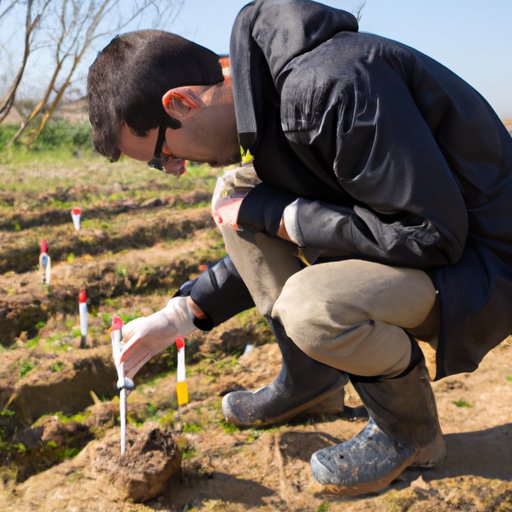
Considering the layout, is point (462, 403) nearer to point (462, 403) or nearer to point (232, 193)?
point (462, 403)

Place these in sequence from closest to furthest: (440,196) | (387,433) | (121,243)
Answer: (440,196)
(387,433)
(121,243)

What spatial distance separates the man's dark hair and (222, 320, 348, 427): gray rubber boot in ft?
2.81

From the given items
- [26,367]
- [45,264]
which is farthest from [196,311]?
[45,264]

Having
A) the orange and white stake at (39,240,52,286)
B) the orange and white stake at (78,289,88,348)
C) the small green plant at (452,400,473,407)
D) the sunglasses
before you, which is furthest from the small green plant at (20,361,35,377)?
the small green plant at (452,400,473,407)

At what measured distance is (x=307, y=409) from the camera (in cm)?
271

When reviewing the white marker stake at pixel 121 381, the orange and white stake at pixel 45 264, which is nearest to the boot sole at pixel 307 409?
the white marker stake at pixel 121 381

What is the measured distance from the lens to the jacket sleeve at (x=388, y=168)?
168 cm

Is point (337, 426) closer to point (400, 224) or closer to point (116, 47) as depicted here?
point (400, 224)

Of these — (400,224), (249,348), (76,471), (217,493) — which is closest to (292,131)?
(400,224)

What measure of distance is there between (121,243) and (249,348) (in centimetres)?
215

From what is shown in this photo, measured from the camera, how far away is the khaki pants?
189 cm

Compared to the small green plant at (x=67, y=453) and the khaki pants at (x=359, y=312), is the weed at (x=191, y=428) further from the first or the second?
the khaki pants at (x=359, y=312)

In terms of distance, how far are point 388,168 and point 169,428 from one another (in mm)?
1535

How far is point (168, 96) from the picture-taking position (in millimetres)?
1914
